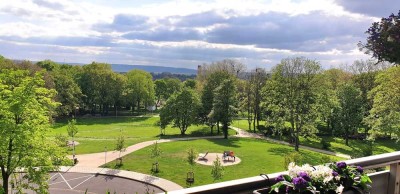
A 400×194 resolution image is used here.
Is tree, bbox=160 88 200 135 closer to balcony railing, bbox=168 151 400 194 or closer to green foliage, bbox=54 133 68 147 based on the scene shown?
green foliage, bbox=54 133 68 147

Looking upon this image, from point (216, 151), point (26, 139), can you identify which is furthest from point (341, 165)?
point (216, 151)

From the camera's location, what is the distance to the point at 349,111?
41875 mm

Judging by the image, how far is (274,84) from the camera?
39.5m

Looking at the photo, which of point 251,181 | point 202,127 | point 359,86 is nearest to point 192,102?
point 202,127

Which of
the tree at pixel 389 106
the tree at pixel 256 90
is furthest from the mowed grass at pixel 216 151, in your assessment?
the tree at pixel 256 90

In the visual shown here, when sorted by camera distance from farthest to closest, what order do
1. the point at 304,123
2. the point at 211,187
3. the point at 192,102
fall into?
the point at 192,102, the point at 304,123, the point at 211,187

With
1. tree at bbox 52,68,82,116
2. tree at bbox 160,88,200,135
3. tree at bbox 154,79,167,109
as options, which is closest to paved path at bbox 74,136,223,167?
tree at bbox 160,88,200,135

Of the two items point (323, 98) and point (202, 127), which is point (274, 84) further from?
point (202, 127)

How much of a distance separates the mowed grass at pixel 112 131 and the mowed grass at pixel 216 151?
5254mm

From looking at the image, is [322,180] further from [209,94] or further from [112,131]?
[112,131]

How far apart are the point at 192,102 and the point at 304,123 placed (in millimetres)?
15931

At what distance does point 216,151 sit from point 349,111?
1771cm

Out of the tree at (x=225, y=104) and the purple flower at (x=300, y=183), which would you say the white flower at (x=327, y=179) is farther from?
the tree at (x=225, y=104)

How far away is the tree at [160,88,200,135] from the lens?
154 feet
